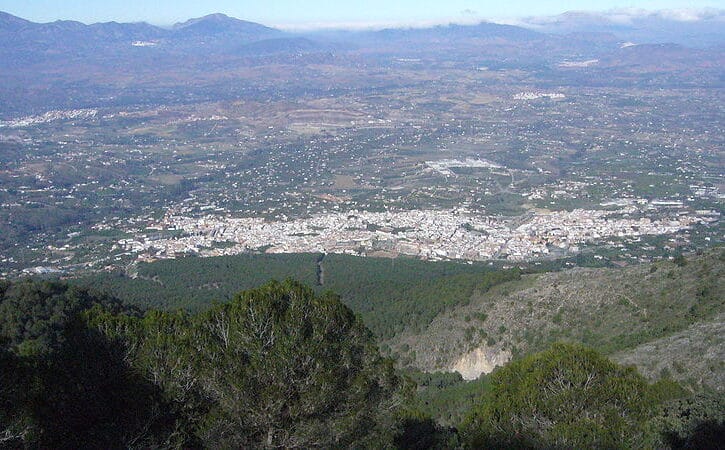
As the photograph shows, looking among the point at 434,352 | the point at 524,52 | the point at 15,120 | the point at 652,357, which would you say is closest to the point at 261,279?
the point at 434,352

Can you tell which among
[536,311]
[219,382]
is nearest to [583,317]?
[536,311]

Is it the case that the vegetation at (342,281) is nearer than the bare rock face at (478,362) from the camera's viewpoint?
No

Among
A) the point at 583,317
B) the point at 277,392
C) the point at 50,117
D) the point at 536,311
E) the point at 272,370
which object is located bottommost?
the point at 50,117

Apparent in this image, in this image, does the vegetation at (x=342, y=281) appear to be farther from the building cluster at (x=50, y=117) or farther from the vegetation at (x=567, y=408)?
the building cluster at (x=50, y=117)

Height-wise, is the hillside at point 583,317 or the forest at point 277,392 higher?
the forest at point 277,392

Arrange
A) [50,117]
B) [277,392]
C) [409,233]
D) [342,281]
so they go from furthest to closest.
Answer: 1. [50,117]
2. [409,233]
3. [342,281]
4. [277,392]

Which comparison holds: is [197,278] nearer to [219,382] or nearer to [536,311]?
[536,311]

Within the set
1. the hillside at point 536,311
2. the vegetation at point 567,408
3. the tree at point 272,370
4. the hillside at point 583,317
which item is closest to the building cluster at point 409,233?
the hillside at point 536,311

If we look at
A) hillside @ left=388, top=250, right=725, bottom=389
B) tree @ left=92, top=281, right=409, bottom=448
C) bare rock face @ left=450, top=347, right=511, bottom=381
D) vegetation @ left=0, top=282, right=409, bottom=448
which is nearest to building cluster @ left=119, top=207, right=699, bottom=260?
hillside @ left=388, top=250, right=725, bottom=389
